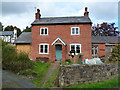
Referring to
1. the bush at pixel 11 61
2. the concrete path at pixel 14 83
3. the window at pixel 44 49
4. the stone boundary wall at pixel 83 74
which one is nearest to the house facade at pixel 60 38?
the window at pixel 44 49

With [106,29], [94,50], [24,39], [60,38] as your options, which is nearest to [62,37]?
[60,38]

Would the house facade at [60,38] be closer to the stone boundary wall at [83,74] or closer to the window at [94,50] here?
the window at [94,50]

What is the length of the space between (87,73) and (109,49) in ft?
53.8

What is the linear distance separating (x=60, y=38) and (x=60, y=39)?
1.42 feet

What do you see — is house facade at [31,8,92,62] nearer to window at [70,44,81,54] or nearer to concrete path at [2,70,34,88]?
window at [70,44,81,54]

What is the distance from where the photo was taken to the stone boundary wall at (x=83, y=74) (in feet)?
24.8

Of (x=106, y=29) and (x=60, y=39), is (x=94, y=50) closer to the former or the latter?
(x=60, y=39)

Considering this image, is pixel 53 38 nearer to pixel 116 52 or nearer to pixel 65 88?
pixel 116 52

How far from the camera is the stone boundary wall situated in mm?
7551

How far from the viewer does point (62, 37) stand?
18547 millimetres

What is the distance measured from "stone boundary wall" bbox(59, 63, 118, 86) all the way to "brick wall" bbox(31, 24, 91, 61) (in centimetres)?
923

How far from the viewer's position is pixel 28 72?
31.0 feet

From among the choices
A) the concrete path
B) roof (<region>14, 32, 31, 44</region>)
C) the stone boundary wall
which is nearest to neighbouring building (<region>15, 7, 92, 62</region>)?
roof (<region>14, 32, 31, 44</region>)

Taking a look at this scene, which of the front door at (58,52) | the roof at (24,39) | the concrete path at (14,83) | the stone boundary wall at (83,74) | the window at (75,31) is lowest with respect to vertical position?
the concrete path at (14,83)
